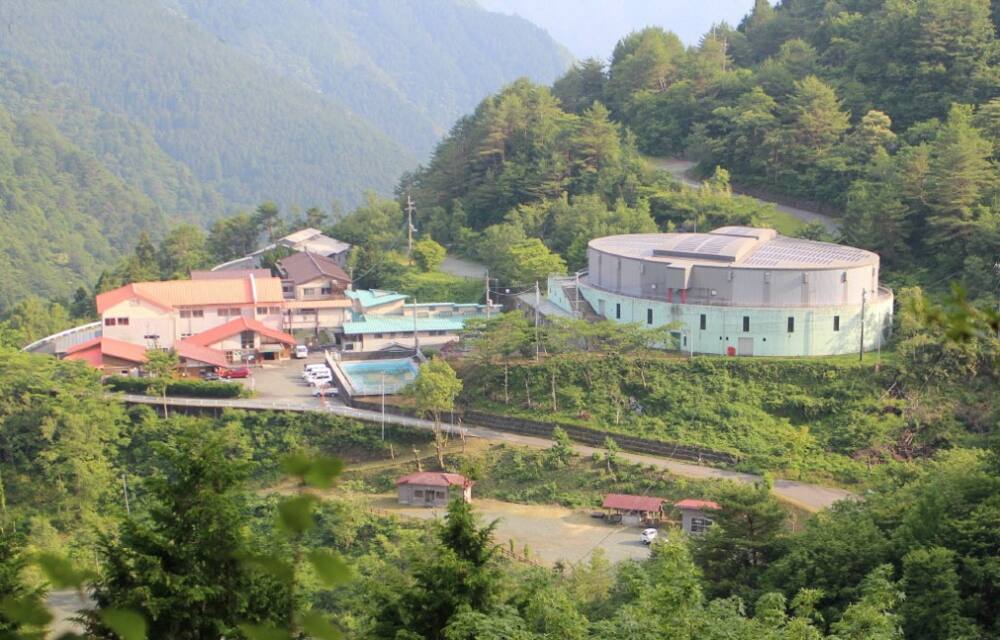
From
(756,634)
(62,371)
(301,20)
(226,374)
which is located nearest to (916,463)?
(756,634)

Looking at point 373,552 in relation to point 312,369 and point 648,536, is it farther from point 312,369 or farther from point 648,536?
point 312,369

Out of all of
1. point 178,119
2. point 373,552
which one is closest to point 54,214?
point 178,119

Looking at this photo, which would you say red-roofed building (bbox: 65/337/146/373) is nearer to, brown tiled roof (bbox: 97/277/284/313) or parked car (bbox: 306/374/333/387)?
brown tiled roof (bbox: 97/277/284/313)

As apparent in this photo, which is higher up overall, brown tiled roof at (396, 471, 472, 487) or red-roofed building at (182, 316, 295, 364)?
red-roofed building at (182, 316, 295, 364)

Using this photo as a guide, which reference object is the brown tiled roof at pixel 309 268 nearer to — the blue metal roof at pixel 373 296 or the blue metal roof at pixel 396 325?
the blue metal roof at pixel 373 296

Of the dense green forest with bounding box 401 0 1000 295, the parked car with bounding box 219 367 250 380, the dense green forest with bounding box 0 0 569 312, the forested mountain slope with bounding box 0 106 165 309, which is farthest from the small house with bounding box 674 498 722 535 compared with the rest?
the dense green forest with bounding box 0 0 569 312

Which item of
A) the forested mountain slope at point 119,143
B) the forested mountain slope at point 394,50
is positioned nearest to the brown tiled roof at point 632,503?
the forested mountain slope at point 119,143
